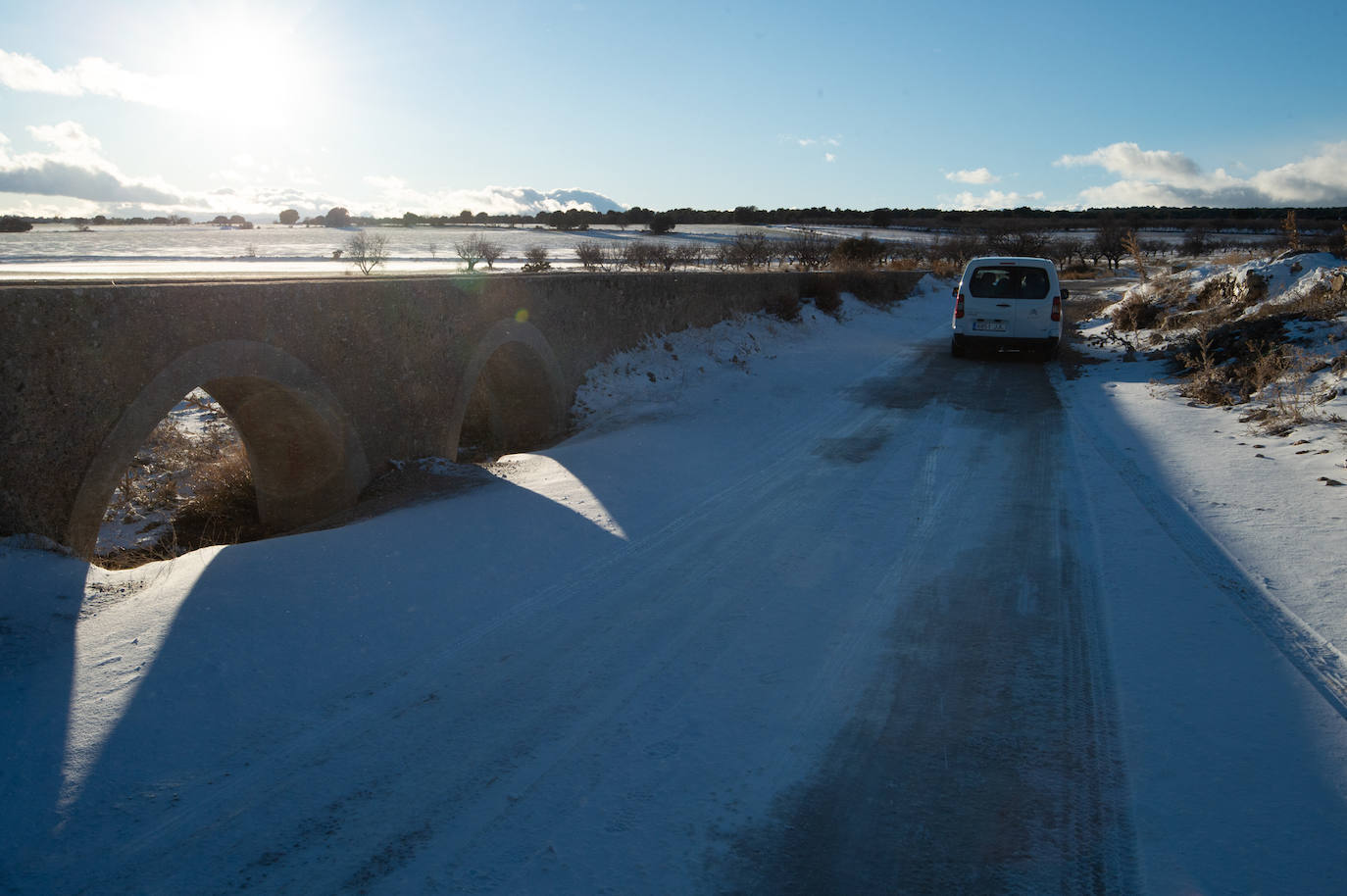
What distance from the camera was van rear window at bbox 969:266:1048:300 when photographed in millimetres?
14102

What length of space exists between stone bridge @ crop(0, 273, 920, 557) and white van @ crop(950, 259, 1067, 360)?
6.51 metres

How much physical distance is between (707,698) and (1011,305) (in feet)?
42.3

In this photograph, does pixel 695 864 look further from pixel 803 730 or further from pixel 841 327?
pixel 841 327

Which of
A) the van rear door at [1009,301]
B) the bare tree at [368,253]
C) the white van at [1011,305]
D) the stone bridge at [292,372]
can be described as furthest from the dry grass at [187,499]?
the bare tree at [368,253]

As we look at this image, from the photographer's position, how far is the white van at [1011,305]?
556 inches

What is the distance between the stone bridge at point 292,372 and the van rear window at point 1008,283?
21.5ft

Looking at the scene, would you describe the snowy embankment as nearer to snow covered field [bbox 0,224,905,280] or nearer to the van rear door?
the van rear door

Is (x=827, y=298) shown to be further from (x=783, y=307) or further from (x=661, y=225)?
(x=661, y=225)

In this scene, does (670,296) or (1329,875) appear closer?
(1329,875)

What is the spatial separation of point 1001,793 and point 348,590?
3.58 m

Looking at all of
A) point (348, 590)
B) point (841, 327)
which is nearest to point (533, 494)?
point (348, 590)

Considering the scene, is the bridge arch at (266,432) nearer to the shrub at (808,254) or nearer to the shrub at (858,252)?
the shrub at (808,254)

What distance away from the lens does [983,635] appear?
4.23 meters

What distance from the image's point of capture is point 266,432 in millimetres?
7215
